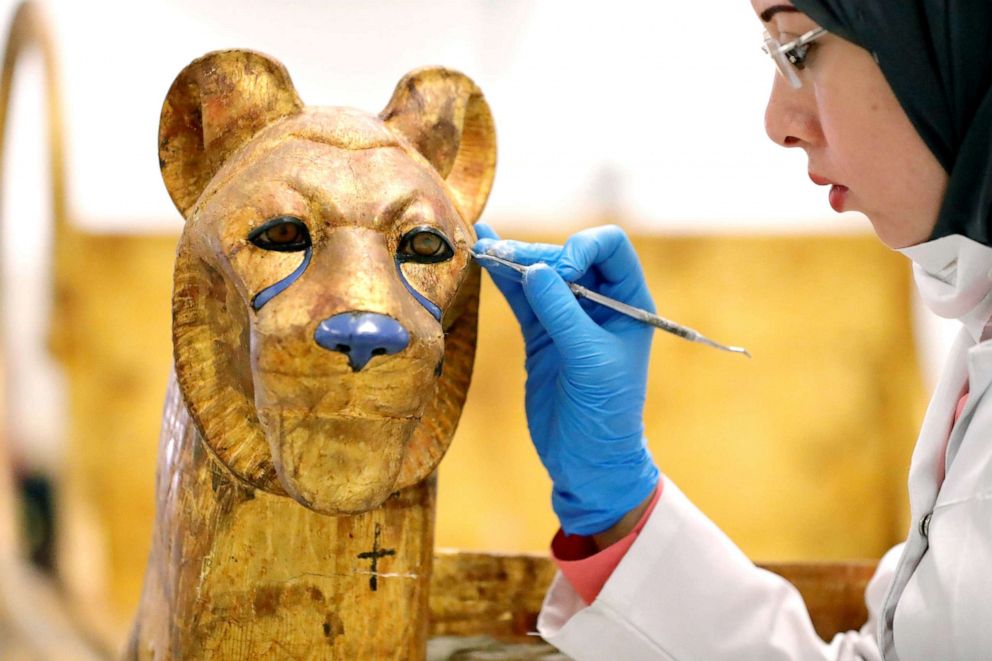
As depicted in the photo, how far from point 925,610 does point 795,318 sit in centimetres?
130

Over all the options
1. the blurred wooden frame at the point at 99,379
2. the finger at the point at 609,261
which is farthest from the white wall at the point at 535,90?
the finger at the point at 609,261

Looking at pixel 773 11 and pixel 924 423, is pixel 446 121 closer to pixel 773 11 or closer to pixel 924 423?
pixel 773 11

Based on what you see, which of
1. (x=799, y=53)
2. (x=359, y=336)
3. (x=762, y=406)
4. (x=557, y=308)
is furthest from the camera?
(x=762, y=406)

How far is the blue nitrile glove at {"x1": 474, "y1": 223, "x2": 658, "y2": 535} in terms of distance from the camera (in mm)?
A: 964

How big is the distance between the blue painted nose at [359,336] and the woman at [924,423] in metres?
0.24

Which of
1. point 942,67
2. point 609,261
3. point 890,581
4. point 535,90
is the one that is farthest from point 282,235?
point 535,90

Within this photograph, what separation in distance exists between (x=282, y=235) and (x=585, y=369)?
13.1 inches

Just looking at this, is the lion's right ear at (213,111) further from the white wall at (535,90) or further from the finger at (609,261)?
the white wall at (535,90)

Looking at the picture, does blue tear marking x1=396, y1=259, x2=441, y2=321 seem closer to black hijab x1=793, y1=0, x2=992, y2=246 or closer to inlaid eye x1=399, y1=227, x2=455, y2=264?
inlaid eye x1=399, y1=227, x2=455, y2=264

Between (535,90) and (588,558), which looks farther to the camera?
(535,90)

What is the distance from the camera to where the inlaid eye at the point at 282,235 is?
2.55 ft

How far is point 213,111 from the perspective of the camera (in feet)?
2.83

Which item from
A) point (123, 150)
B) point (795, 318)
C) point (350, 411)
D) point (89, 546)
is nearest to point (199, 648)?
point (350, 411)

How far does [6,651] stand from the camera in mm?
1426
